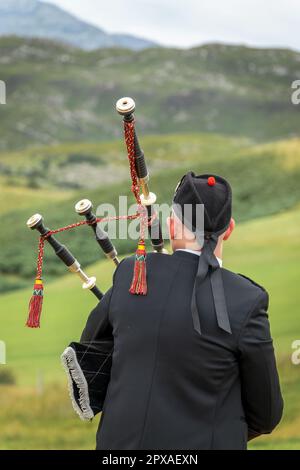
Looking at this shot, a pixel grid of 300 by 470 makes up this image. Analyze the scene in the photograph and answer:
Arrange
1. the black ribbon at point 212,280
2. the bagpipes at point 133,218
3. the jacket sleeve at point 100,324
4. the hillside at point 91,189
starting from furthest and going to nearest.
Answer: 1. the hillside at point 91,189
2. the jacket sleeve at point 100,324
3. the bagpipes at point 133,218
4. the black ribbon at point 212,280

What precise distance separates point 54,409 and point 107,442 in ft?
19.3

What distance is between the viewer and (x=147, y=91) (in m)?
45.5

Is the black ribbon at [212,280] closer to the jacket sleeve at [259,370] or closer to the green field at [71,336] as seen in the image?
the jacket sleeve at [259,370]

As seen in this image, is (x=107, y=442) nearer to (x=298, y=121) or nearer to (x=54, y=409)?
(x=54, y=409)

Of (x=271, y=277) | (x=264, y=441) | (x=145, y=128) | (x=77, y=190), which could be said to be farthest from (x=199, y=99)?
(x=264, y=441)

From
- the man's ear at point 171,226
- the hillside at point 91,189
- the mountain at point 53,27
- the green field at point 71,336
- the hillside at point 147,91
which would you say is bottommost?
the green field at point 71,336

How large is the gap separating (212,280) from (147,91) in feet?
143

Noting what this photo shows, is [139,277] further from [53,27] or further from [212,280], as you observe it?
[53,27]

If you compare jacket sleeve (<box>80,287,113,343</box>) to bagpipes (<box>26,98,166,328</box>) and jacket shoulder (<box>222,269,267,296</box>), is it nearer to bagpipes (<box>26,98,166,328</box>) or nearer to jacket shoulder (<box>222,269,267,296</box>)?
bagpipes (<box>26,98,166,328</box>)

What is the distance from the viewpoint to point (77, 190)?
23.3 m

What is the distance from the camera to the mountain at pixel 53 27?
44406mm

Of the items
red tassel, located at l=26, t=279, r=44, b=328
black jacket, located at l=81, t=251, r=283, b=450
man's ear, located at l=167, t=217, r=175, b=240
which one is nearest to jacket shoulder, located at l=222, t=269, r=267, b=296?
black jacket, located at l=81, t=251, r=283, b=450

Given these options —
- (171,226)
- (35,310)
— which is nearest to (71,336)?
(35,310)

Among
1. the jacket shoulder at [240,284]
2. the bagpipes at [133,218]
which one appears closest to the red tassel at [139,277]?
the bagpipes at [133,218]
